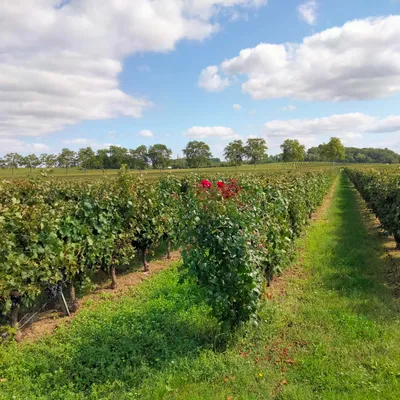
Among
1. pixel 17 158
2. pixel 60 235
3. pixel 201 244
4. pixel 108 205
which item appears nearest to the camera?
pixel 201 244

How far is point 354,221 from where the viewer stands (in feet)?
43.6

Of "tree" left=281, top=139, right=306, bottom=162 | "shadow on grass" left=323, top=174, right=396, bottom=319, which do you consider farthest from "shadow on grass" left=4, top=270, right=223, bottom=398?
"tree" left=281, top=139, right=306, bottom=162

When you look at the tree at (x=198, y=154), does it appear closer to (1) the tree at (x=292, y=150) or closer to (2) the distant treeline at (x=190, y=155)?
(2) the distant treeline at (x=190, y=155)

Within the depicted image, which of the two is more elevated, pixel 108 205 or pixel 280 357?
pixel 108 205

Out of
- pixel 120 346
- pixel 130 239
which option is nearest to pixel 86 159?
pixel 130 239

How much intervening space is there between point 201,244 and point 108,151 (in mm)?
88174

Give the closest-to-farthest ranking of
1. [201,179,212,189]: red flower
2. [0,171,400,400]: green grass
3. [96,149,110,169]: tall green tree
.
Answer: [0,171,400,400]: green grass < [201,179,212,189]: red flower < [96,149,110,169]: tall green tree

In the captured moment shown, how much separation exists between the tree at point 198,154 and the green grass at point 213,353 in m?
77.1

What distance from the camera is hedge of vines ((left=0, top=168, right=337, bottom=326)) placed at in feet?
12.2

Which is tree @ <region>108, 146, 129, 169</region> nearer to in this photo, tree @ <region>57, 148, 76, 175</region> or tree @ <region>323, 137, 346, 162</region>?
tree @ <region>57, 148, 76, 175</region>

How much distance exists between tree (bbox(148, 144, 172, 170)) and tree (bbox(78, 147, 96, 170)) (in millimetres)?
15276

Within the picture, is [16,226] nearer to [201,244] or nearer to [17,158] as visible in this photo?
[201,244]

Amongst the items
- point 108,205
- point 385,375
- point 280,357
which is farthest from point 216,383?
point 108,205

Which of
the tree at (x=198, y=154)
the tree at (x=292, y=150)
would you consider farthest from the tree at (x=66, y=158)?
the tree at (x=292, y=150)
